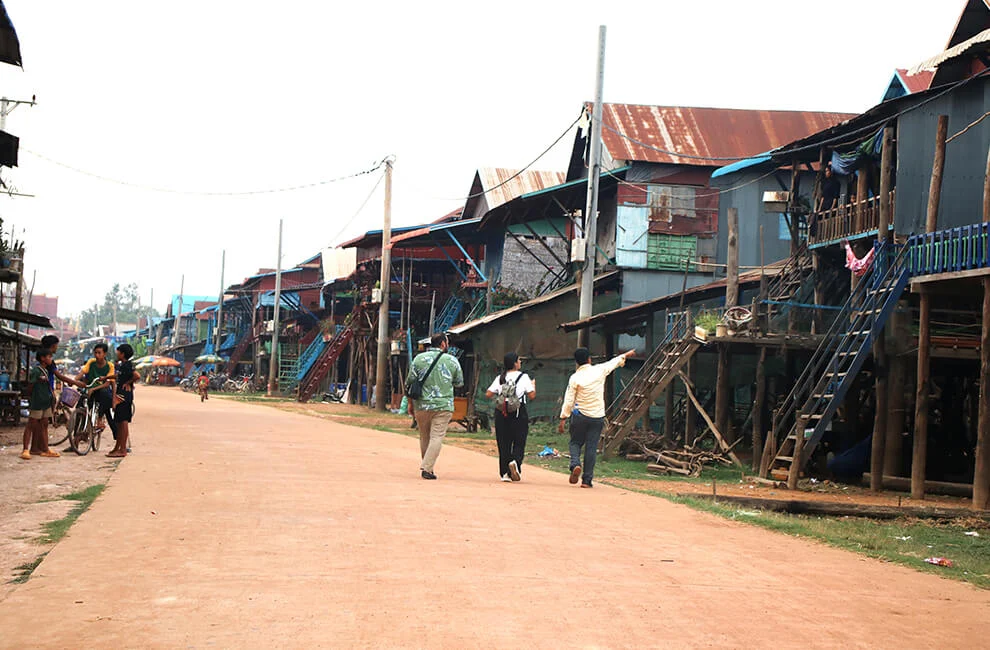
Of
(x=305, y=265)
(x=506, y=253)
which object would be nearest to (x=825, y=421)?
(x=506, y=253)

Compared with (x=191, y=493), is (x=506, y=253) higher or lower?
higher

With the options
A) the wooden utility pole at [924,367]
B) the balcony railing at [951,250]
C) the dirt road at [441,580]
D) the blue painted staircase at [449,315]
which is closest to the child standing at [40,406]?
the dirt road at [441,580]

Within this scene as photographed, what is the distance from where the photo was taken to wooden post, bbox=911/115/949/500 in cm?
1470

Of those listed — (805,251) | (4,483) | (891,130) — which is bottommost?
(4,483)

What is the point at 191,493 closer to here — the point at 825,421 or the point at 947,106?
the point at 825,421

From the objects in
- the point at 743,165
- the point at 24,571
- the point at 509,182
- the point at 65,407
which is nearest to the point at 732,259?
the point at 743,165

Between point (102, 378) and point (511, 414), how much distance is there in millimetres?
6210

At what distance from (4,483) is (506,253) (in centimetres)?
2586

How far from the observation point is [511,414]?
13133 millimetres

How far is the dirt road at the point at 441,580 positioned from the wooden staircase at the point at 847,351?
227 inches

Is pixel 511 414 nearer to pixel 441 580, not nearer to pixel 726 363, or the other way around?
pixel 441 580

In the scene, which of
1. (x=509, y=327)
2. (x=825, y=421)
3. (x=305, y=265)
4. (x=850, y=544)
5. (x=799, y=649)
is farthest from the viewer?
(x=305, y=265)

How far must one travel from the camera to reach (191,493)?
10125 millimetres

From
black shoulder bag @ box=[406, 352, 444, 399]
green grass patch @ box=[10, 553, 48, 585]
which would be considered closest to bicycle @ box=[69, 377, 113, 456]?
black shoulder bag @ box=[406, 352, 444, 399]
